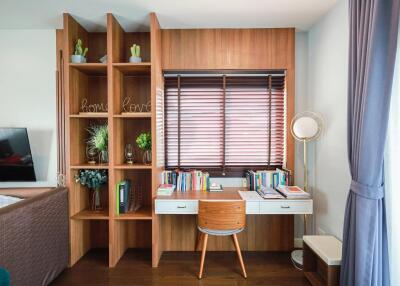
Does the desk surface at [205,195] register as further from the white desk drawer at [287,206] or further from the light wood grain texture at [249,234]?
the light wood grain texture at [249,234]

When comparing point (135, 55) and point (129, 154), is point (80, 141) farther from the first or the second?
point (135, 55)

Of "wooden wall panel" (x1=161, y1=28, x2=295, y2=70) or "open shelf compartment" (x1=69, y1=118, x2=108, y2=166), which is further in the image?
"wooden wall panel" (x1=161, y1=28, x2=295, y2=70)

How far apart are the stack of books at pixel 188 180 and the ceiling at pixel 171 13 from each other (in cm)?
167

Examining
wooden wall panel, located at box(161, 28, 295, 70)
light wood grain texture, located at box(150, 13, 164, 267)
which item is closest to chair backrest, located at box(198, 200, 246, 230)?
light wood grain texture, located at box(150, 13, 164, 267)

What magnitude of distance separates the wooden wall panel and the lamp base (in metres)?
2.06

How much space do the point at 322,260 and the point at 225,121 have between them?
1684mm

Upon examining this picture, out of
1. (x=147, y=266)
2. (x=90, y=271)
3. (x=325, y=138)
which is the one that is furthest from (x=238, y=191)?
(x=90, y=271)

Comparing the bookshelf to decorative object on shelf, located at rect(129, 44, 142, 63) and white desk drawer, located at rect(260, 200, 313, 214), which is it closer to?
decorative object on shelf, located at rect(129, 44, 142, 63)

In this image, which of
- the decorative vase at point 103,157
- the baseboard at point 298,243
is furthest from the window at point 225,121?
the baseboard at point 298,243

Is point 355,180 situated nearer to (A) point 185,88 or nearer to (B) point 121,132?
(A) point 185,88

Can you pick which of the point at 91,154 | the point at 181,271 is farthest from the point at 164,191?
the point at 91,154

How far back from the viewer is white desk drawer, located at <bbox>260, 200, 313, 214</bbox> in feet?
7.92

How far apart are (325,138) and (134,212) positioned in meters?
2.13

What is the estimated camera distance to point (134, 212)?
8.66ft
